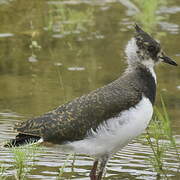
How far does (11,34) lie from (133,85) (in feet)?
18.8

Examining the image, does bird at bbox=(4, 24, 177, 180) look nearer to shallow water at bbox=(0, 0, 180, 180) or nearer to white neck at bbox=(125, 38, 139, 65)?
white neck at bbox=(125, 38, 139, 65)

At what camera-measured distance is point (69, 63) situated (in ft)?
36.9

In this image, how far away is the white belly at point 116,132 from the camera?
6840mm

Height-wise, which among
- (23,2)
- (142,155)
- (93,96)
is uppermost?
(93,96)

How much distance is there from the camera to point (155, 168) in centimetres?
713

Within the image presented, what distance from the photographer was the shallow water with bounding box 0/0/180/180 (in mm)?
7828

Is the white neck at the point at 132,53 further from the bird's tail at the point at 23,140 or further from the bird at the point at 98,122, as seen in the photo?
the bird's tail at the point at 23,140

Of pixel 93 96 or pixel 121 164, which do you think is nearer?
pixel 93 96

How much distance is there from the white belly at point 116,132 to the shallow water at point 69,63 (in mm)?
580

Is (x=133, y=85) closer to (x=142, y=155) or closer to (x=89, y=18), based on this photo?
(x=142, y=155)

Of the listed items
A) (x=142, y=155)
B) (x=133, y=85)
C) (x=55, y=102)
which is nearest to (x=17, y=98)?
(x=55, y=102)

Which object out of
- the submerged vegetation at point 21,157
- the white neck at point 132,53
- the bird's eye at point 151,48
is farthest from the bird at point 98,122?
the bird's eye at point 151,48

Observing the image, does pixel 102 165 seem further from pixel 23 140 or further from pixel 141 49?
pixel 141 49

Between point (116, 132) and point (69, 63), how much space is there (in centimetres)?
448
